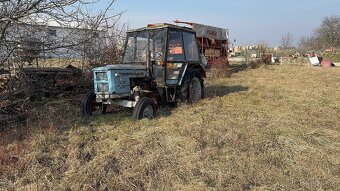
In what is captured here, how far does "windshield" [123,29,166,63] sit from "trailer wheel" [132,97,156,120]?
1131mm

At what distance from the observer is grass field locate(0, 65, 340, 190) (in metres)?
3.86

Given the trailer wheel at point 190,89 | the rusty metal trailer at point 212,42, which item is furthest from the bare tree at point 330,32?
the trailer wheel at point 190,89

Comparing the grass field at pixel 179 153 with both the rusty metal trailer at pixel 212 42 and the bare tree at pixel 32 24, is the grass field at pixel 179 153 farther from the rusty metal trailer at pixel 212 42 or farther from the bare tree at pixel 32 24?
the rusty metal trailer at pixel 212 42

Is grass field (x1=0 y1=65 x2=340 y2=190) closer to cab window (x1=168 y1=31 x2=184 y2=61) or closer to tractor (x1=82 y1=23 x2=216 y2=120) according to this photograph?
tractor (x1=82 y1=23 x2=216 y2=120)

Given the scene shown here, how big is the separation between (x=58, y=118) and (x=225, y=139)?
3.30 metres

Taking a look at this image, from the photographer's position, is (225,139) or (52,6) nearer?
(225,139)

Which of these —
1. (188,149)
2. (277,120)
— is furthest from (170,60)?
(188,149)

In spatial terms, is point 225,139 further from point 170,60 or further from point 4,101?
point 4,101

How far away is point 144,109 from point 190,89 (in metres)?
2.25

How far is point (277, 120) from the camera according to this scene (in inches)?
255

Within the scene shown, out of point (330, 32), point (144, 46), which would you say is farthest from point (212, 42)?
point (330, 32)

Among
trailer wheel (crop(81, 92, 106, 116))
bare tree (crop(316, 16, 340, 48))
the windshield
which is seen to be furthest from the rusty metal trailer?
bare tree (crop(316, 16, 340, 48))

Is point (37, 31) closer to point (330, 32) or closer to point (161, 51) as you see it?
point (161, 51)

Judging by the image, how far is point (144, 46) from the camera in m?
7.38
